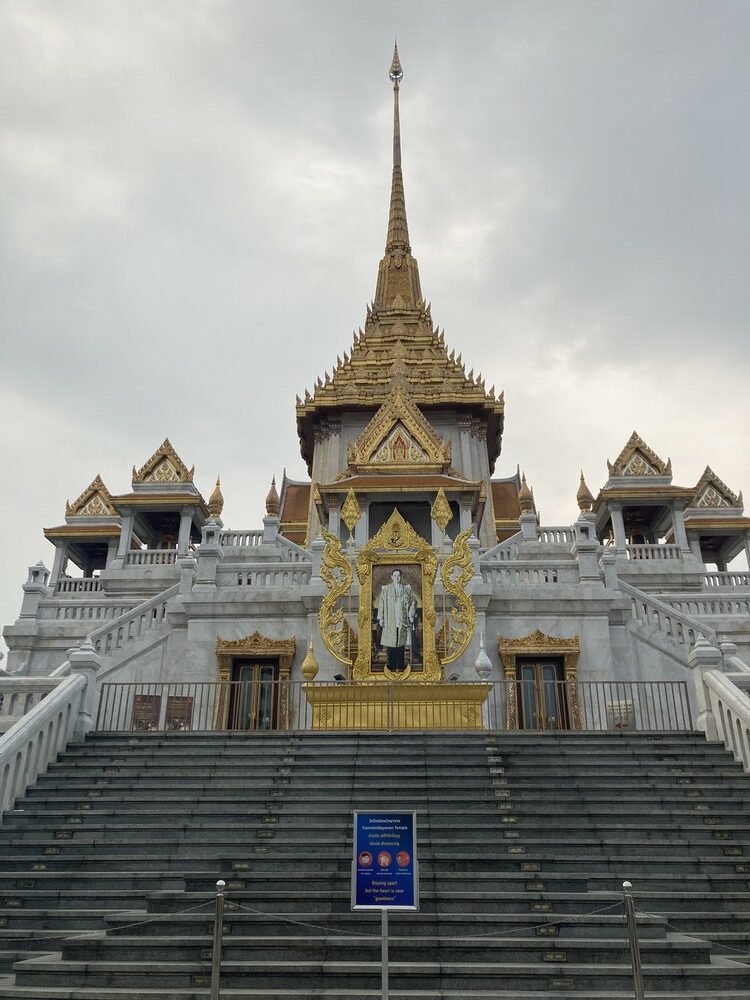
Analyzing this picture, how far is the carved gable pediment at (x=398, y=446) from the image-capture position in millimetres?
27906

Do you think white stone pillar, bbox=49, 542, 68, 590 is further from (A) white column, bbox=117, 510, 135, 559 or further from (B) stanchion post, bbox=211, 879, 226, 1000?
(B) stanchion post, bbox=211, 879, 226, 1000

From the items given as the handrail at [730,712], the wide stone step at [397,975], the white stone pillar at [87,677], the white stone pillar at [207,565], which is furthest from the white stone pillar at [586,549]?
the wide stone step at [397,975]

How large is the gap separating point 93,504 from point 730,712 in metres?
32.9

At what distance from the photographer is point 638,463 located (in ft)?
→ 120

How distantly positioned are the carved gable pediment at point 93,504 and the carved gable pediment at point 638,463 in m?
22.7

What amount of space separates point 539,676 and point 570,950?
45.3 feet

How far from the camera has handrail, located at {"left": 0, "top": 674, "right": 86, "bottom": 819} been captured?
11852mm

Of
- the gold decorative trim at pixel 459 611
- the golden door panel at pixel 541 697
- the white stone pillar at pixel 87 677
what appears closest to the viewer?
the white stone pillar at pixel 87 677

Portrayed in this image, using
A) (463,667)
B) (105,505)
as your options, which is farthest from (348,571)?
(105,505)

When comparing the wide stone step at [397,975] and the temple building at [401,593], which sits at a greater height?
the temple building at [401,593]

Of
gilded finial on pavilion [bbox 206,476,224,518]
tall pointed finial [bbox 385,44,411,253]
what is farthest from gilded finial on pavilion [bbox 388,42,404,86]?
gilded finial on pavilion [bbox 206,476,224,518]

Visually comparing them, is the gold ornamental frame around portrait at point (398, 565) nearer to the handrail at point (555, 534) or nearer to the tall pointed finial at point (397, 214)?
the handrail at point (555, 534)

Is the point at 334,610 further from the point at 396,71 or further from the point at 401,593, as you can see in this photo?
the point at 396,71

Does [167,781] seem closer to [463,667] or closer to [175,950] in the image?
[175,950]
